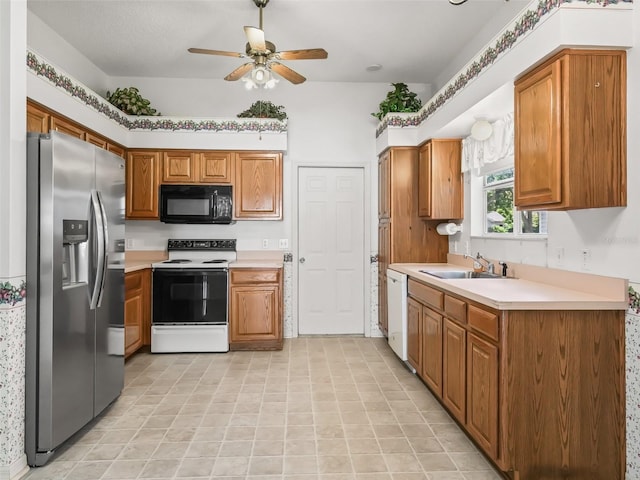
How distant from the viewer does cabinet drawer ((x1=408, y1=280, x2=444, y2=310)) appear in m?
2.83

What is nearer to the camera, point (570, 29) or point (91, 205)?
point (570, 29)

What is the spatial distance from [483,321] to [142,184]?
3684 millimetres

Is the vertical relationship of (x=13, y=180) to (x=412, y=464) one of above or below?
above

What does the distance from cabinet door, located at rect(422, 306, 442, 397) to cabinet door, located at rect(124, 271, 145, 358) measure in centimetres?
260

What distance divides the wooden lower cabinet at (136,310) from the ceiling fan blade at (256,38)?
227 centimetres

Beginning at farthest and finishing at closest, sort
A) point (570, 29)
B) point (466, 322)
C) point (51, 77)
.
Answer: point (51, 77) < point (466, 322) < point (570, 29)

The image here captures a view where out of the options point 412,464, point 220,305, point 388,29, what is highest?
point 388,29

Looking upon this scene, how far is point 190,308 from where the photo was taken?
4094 mm

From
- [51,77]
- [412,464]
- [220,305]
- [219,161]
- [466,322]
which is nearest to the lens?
[412,464]

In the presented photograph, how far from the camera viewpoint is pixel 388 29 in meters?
3.61

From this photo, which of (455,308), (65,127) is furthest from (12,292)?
(455,308)

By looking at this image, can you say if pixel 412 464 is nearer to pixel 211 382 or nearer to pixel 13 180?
pixel 211 382

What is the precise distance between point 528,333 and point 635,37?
1.49 metres

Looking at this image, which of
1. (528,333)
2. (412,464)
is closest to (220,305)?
(412,464)
